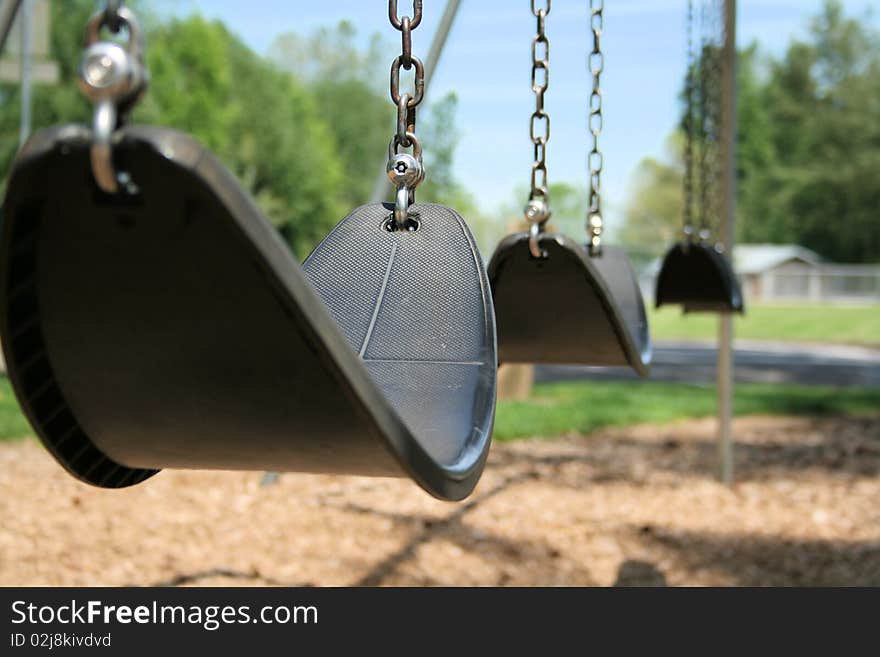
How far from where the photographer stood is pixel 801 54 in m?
39.8

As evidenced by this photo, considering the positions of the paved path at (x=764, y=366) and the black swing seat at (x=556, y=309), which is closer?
the black swing seat at (x=556, y=309)

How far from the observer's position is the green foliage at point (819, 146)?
37.4m

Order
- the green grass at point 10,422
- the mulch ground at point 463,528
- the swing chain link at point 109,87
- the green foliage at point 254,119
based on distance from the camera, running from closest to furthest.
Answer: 1. the swing chain link at point 109,87
2. the mulch ground at point 463,528
3. the green grass at point 10,422
4. the green foliage at point 254,119

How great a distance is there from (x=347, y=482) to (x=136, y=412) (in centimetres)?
397

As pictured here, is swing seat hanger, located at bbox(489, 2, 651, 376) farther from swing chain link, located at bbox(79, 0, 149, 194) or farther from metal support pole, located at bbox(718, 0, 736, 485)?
metal support pole, located at bbox(718, 0, 736, 485)

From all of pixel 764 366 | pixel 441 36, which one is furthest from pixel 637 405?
pixel 764 366

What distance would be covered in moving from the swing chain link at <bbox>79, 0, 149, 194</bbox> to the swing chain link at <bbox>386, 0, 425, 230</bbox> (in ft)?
2.05

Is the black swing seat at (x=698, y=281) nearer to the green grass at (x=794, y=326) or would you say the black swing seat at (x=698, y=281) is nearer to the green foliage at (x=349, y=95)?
the green grass at (x=794, y=326)

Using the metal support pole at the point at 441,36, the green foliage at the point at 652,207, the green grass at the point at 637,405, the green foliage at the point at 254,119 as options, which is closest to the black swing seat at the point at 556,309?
the metal support pole at the point at 441,36

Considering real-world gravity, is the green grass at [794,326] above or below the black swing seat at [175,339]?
below

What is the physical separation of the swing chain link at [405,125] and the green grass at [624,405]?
16.4ft

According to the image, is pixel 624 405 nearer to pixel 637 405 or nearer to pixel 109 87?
pixel 637 405

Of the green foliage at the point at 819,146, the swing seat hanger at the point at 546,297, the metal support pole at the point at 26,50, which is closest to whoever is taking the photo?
the swing seat hanger at the point at 546,297
